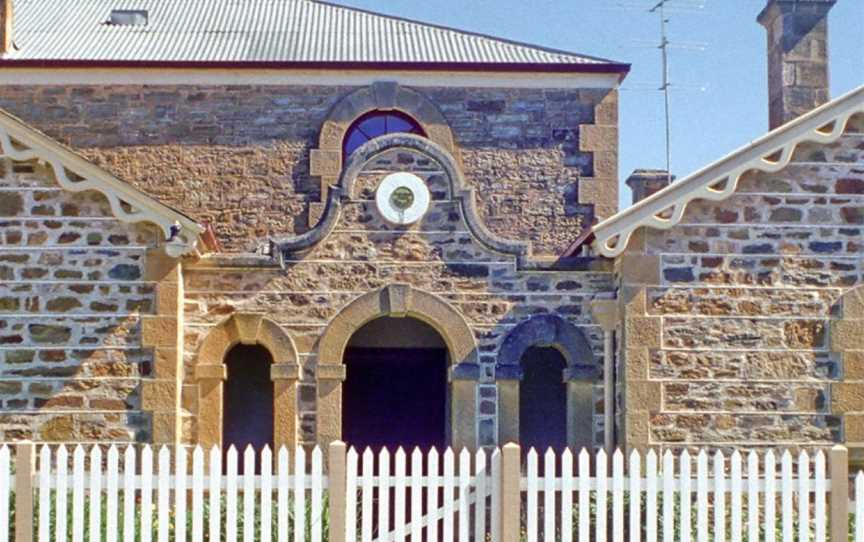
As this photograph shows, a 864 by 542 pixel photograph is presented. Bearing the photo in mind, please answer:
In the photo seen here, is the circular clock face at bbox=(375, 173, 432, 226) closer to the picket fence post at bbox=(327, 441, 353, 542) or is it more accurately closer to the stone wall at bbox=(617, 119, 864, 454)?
the stone wall at bbox=(617, 119, 864, 454)

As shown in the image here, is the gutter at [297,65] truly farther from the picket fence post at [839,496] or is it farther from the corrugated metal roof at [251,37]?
the picket fence post at [839,496]

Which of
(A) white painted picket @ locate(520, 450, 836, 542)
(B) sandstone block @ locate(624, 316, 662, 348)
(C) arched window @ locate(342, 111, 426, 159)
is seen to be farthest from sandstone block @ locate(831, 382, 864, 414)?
(C) arched window @ locate(342, 111, 426, 159)

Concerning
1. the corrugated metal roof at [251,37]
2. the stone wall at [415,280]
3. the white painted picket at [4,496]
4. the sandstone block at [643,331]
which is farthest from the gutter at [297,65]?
the white painted picket at [4,496]

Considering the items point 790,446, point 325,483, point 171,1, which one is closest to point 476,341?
point 790,446

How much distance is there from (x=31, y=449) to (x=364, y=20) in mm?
11452

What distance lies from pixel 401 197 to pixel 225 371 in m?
2.64

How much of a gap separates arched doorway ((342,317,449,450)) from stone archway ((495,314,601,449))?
408cm

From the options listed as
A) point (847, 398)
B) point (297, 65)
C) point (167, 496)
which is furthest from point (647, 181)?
point (167, 496)

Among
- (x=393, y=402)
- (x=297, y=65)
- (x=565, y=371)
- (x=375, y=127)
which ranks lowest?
(x=393, y=402)

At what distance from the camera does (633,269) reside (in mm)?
16625

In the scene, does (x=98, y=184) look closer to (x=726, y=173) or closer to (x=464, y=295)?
(x=464, y=295)

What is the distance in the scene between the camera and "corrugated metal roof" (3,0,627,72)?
21.4 m

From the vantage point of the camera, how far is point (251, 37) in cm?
2230

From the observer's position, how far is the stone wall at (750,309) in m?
16.6
